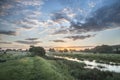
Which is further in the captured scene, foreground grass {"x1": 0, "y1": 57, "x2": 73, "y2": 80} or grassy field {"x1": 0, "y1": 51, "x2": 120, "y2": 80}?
grassy field {"x1": 0, "y1": 51, "x2": 120, "y2": 80}

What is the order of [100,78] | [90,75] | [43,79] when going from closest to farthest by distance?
[43,79]
[100,78]
[90,75]

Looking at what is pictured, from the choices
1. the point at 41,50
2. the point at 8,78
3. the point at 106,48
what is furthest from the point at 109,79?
the point at 106,48

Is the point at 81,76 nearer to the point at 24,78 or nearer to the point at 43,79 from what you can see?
the point at 43,79

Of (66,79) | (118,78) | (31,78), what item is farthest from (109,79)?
(31,78)

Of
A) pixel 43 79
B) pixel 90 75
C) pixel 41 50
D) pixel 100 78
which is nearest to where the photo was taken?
pixel 43 79

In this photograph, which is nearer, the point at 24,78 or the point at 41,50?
the point at 24,78

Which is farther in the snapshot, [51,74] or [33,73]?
[33,73]

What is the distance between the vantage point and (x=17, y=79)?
18.7 m

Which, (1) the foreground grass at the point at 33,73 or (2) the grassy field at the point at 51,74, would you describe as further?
(2) the grassy field at the point at 51,74

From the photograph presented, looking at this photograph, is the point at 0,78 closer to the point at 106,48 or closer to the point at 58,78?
the point at 58,78

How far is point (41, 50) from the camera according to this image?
97250 mm

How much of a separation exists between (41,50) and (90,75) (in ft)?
254

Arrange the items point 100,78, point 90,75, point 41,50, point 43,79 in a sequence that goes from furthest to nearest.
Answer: point 41,50, point 90,75, point 100,78, point 43,79

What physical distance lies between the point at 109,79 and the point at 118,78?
121 centimetres
